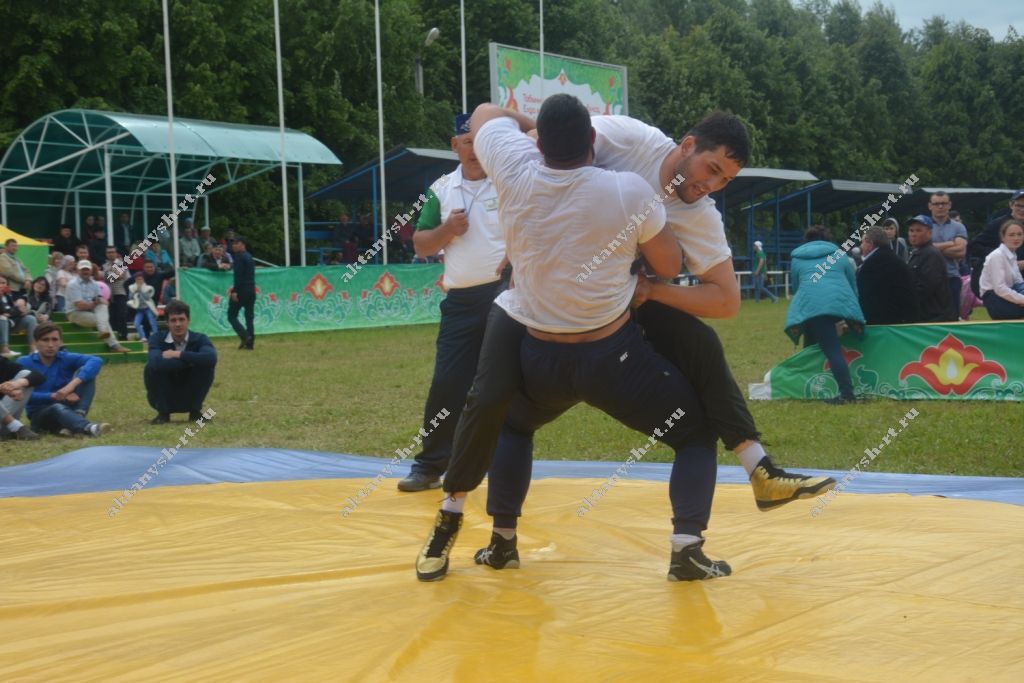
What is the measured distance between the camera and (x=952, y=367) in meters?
8.68

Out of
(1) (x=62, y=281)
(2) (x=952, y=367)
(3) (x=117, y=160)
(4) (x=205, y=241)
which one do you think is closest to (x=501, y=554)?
(2) (x=952, y=367)

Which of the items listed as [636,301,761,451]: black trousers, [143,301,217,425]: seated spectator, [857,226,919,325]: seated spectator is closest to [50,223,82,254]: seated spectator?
[143,301,217,425]: seated spectator

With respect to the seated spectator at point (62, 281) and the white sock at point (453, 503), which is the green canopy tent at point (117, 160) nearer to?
the seated spectator at point (62, 281)

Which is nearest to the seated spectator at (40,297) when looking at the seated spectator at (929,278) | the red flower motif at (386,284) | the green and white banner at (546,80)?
the red flower motif at (386,284)

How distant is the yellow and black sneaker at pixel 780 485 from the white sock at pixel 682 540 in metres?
0.27

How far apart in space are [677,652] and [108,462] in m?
4.22

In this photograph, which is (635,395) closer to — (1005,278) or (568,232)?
(568,232)

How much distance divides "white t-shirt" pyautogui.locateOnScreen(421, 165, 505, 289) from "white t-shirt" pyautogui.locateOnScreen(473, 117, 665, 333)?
4.84 ft

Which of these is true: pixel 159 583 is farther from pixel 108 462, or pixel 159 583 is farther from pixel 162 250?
pixel 162 250

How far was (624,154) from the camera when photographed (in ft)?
11.6

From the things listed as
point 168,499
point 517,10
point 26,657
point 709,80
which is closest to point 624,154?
point 26,657

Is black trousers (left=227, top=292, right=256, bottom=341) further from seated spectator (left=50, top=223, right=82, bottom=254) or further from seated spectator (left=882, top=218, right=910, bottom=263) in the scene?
seated spectator (left=882, top=218, right=910, bottom=263)

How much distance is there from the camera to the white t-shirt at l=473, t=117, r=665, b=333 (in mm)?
3289

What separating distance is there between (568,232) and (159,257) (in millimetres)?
17554
